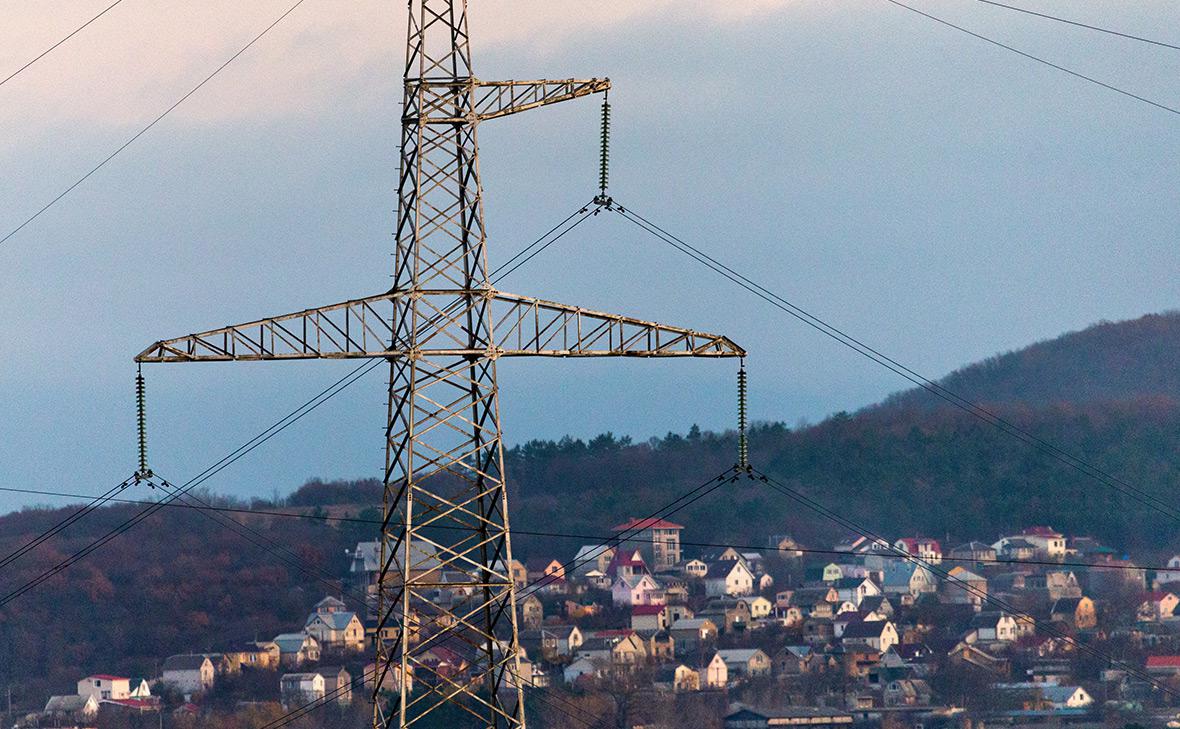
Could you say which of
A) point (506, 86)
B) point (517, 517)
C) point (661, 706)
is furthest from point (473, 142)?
point (517, 517)

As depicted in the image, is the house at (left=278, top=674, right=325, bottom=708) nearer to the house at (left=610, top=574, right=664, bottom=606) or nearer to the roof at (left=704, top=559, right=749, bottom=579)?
the house at (left=610, top=574, right=664, bottom=606)

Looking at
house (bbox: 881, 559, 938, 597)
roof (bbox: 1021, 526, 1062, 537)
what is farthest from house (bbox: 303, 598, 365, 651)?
roof (bbox: 1021, 526, 1062, 537)

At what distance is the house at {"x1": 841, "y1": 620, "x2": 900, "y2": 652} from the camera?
114 meters

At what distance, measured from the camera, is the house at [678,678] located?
99.5 metres

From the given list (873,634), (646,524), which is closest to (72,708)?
(873,634)

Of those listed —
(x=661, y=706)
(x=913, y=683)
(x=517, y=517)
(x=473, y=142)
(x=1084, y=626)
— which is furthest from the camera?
(x=517, y=517)

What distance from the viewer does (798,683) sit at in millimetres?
103688

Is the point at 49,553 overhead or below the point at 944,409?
below

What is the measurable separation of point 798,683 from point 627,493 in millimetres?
29375

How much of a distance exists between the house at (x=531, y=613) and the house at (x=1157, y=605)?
3099 cm

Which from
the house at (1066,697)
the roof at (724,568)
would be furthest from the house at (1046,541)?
the house at (1066,697)

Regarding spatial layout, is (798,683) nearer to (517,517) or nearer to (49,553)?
(517,517)

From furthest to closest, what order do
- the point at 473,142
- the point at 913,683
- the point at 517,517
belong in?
the point at 517,517, the point at 913,683, the point at 473,142

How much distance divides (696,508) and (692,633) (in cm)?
2042
